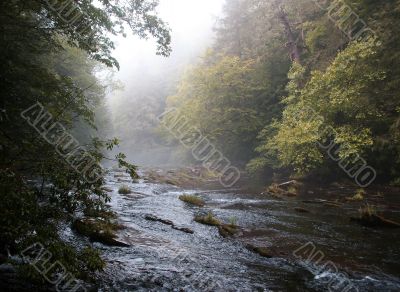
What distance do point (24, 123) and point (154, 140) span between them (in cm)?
6116

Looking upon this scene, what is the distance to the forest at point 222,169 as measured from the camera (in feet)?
19.2

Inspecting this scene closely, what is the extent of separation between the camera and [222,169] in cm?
3469

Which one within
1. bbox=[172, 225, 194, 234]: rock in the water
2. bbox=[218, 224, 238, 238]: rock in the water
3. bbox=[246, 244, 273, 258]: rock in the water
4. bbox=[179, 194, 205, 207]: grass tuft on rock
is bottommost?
bbox=[172, 225, 194, 234]: rock in the water

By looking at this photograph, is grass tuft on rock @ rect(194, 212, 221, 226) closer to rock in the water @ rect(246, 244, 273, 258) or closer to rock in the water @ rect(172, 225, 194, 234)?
rock in the water @ rect(172, 225, 194, 234)

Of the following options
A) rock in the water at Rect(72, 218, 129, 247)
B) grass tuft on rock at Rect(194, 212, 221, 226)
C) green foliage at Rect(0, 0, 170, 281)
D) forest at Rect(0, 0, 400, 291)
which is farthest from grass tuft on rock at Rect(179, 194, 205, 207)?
→ green foliage at Rect(0, 0, 170, 281)

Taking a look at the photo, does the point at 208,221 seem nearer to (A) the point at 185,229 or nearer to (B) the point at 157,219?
(A) the point at 185,229

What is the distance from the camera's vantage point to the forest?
19.2 feet

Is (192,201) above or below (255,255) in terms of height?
above

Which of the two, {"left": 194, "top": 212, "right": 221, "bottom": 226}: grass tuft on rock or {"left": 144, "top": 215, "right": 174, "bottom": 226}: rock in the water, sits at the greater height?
{"left": 194, "top": 212, "right": 221, "bottom": 226}: grass tuft on rock

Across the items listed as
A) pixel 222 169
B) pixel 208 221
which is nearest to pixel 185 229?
pixel 208 221

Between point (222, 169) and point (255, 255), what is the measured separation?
26.5m

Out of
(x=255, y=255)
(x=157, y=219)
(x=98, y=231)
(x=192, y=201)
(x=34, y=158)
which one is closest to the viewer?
(x=34, y=158)

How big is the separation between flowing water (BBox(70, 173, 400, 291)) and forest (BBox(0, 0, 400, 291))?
0.05 meters

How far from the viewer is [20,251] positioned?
473 cm
